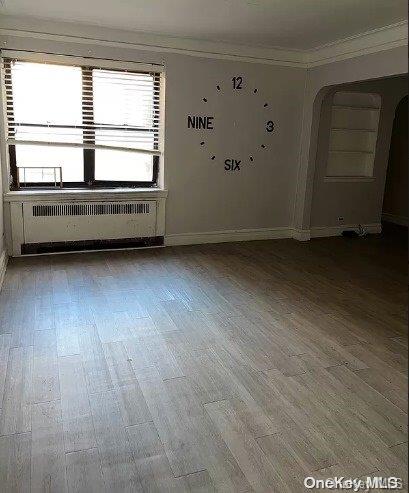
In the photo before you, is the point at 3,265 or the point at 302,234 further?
the point at 302,234

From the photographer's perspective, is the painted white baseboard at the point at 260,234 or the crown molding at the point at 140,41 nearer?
the crown molding at the point at 140,41

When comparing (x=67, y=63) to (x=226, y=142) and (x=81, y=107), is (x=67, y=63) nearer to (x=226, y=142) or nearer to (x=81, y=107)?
(x=81, y=107)

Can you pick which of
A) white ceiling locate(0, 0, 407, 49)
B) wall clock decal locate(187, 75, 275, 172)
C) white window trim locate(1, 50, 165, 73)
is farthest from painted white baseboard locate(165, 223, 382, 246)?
white ceiling locate(0, 0, 407, 49)

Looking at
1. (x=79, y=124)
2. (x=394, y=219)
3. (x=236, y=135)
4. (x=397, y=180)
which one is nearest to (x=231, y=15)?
(x=236, y=135)

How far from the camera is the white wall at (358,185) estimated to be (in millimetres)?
6133

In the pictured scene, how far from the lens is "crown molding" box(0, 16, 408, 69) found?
4414mm

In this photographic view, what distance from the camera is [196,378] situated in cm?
Answer: 262

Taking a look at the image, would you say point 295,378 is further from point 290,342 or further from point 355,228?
point 355,228

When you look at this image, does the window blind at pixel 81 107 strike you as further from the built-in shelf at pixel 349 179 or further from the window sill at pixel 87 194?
the built-in shelf at pixel 349 179

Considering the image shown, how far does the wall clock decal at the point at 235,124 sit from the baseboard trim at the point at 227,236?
0.89 meters

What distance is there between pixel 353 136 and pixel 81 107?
3965 millimetres

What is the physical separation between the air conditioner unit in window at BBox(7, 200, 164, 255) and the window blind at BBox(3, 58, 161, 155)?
0.70 m

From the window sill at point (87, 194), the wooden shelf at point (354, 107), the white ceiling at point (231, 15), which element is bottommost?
the window sill at point (87, 194)

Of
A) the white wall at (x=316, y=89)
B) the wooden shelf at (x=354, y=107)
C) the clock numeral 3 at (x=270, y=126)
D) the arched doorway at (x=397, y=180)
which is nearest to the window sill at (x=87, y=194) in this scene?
the clock numeral 3 at (x=270, y=126)
